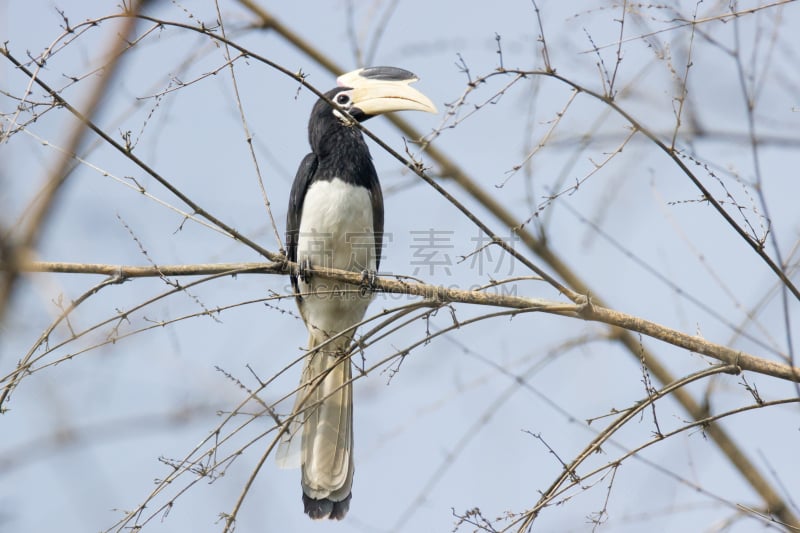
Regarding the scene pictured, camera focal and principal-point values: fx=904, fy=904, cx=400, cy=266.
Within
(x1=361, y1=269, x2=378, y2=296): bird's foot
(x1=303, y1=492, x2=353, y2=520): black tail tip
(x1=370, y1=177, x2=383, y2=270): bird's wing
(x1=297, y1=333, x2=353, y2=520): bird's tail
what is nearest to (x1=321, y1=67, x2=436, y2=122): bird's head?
(x1=370, y1=177, x2=383, y2=270): bird's wing

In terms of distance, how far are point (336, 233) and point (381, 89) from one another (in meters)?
0.73

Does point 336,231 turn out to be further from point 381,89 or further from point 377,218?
A: point 381,89

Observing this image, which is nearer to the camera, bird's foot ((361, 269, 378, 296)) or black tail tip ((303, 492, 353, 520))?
bird's foot ((361, 269, 378, 296))

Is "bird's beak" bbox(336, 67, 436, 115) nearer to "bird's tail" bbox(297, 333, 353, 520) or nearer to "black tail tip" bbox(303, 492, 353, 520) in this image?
"bird's tail" bbox(297, 333, 353, 520)

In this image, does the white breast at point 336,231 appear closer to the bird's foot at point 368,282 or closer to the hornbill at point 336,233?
the hornbill at point 336,233

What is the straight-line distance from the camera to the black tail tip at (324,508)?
145 inches

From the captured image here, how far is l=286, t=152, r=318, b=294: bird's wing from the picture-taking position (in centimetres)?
426

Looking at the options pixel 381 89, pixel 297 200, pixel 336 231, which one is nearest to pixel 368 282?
pixel 336 231

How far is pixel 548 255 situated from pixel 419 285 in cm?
168

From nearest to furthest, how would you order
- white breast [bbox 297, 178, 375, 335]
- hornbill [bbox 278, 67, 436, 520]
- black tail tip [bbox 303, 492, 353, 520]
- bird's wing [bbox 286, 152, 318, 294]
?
black tail tip [bbox 303, 492, 353, 520]
hornbill [bbox 278, 67, 436, 520]
white breast [bbox 297, 178, 375, 335]
bird's wing [bbox 286, 152, 318, 294]

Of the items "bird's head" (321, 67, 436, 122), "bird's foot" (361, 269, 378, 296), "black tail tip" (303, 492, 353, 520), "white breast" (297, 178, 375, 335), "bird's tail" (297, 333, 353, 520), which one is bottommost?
"black tail tip" (303, 492, 353, 520)

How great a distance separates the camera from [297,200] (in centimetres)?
428

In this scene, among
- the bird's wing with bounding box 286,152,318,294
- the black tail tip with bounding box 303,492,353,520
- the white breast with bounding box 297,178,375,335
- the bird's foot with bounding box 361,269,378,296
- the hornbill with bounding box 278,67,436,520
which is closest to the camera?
the bird's foot with bounding box 361,269,378,296

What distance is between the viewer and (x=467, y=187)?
469cm
